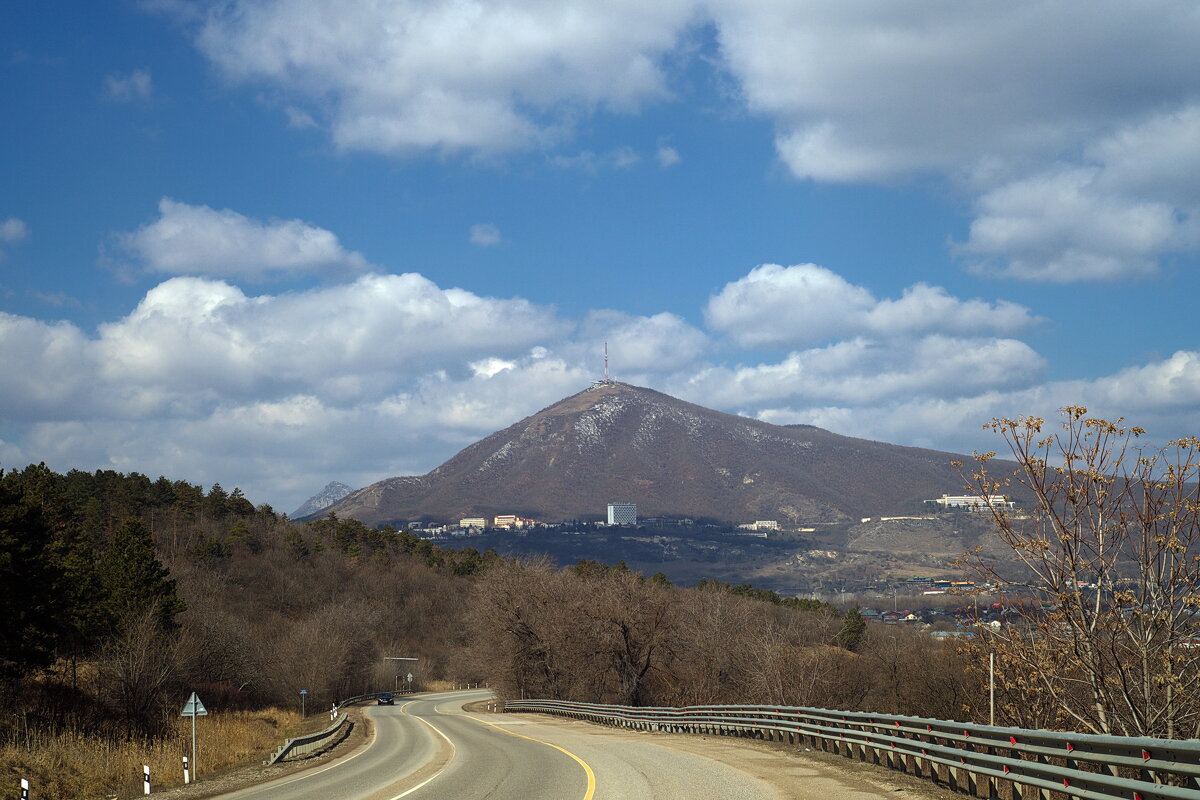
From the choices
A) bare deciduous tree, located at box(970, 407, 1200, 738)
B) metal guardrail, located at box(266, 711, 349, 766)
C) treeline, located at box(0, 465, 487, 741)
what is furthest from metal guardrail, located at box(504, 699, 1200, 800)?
treeline, located at box(0, 465, 487, 741)

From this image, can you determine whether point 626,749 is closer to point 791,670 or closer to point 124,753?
point 124,753

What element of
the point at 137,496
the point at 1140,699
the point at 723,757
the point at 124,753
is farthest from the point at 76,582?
the point at 137,496

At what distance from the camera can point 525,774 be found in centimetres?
1967

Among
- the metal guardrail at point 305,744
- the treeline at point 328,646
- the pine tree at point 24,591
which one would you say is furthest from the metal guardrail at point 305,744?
the pine tree at point 24,591

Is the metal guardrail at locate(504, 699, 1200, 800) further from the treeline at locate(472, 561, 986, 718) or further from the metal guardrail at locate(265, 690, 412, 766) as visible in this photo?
the treeline at locate(472, 561, 986, 718)

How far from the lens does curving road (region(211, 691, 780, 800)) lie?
52.0ft

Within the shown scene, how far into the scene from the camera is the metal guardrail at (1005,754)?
30.6ft

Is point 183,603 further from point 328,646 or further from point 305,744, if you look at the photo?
point 305,744

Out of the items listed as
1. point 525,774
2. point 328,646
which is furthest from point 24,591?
point 328,646

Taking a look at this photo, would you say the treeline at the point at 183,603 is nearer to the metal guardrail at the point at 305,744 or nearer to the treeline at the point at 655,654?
the metal guardrail at the point at 305,744

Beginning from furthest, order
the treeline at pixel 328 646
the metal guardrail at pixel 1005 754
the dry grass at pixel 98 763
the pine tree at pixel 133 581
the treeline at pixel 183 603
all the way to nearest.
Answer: the pine tree at pixel 133 581 → the treeline at pixel 328 646 → the treeline at pixel 183 603 → the dry grass at pixel 98 763 → the metal guardrail at pixel 1005 754

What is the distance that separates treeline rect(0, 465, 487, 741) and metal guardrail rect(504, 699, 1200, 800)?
958 inches

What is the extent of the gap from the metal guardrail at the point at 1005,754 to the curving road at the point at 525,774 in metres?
2.76

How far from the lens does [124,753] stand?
90.3 ft
